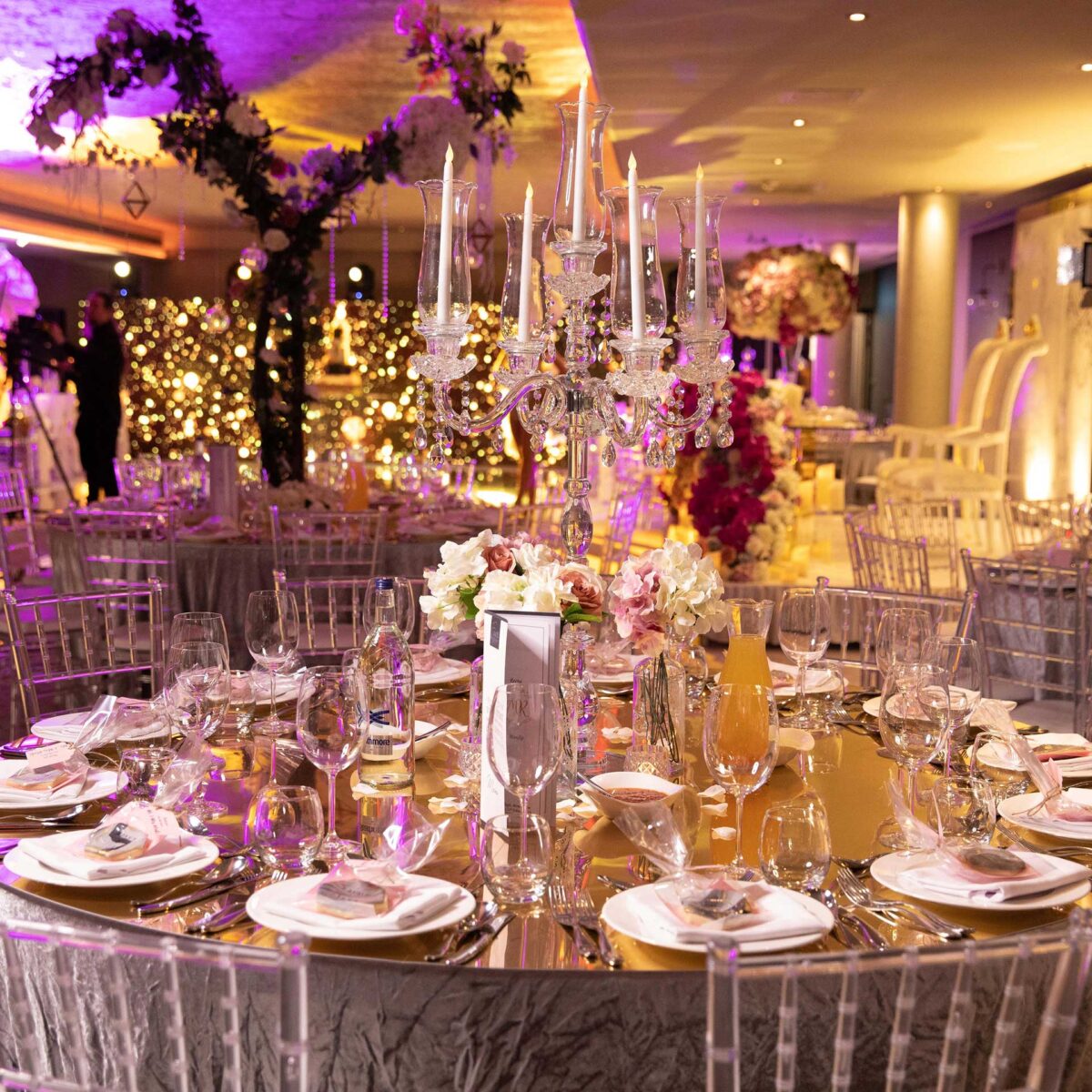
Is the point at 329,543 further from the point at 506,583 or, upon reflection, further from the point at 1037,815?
→ the point at 1037,815

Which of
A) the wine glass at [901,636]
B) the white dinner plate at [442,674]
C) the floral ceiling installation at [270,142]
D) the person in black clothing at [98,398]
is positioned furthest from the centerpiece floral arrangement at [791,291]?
the wine glass at [901,636]

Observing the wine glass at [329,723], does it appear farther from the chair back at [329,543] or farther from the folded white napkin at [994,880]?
the chair back at [329,543]

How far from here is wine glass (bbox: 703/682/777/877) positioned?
5.80ft

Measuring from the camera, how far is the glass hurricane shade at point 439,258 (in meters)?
2.26

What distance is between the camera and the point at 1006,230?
14.7 metres

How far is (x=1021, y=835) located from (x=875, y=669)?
139cm

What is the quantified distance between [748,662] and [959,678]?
0.36 metres

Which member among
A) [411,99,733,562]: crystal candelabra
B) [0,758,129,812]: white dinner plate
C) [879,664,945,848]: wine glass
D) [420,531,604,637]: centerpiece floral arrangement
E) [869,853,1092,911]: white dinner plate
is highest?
[411,99,733,562]: crystal candelabra

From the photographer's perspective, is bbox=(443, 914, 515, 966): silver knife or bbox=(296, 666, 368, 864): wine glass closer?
bbox=(443, 914, 515, 966): silver knife

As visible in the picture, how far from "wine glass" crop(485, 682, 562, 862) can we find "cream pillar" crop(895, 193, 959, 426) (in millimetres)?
11347

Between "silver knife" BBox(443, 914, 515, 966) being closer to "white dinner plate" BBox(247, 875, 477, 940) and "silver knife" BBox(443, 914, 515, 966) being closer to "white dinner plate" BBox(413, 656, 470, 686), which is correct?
"white dinner plate" BBox(247, 875, 477, 940)

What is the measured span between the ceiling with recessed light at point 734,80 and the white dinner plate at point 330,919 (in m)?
5.51

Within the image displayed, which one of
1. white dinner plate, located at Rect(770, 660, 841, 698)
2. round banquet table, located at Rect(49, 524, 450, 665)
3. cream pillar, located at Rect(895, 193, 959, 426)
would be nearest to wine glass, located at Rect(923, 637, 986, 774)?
white dinner plate, located at Rect(770, 660, 841, 698)

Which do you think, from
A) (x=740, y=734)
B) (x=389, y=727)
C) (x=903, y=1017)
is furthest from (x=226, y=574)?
(x=903, y=1017)
